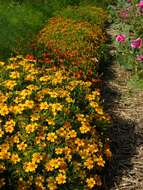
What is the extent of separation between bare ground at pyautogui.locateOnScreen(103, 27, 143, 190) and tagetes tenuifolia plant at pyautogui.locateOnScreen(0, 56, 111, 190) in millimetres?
305

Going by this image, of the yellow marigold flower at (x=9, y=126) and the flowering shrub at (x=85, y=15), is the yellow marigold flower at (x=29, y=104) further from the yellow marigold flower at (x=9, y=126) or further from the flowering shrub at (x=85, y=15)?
the flowering shrub at (x=85, y=15)

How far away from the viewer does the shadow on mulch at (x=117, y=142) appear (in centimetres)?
622

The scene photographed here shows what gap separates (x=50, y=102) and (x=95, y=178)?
1.07 meters

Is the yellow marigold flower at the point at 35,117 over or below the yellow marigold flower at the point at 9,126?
over

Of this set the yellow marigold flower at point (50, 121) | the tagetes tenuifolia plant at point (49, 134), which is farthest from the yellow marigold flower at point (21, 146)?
the yellow marigold flower at point (50, 121)

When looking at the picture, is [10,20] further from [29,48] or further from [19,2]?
[19,2]

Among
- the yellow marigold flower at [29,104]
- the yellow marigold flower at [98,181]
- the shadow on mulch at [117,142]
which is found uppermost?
the yellow marigold flower at [29,104]

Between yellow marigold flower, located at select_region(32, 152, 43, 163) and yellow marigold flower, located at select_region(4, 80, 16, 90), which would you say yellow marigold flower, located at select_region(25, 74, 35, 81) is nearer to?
yellow marigold flower, located at select_region(4, 80, 16, 90)

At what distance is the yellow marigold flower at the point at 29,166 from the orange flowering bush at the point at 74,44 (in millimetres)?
2559

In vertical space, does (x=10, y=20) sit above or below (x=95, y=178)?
above

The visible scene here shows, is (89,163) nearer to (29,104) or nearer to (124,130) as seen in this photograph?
(29,104)

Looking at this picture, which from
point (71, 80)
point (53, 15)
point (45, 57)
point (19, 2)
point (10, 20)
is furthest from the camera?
point (19, 2)

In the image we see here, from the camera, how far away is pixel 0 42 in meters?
9.52

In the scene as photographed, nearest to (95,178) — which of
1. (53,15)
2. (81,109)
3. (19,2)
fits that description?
(81,109)
